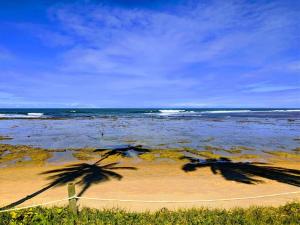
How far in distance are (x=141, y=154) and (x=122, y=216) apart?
44.6 ft

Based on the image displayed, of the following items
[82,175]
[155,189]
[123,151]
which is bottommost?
[155,189]

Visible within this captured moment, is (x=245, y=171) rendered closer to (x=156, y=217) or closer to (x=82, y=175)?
(x=82, y=175)

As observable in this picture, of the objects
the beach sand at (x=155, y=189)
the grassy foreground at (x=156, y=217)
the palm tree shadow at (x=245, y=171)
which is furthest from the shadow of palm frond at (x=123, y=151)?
the grassy foreground at (x=156, y=217)

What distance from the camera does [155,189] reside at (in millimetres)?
14172

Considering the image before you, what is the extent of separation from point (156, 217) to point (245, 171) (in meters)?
9.22

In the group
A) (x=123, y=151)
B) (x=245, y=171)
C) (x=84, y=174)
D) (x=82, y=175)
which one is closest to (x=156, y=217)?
(x=82, y=175)

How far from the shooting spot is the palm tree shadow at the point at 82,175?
14.5 m

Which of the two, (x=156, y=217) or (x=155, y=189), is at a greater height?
(x=156, y=217)

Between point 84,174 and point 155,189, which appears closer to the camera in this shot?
point 155,189

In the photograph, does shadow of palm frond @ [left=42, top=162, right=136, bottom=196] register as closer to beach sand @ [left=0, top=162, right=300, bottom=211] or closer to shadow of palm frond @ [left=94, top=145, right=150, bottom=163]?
beach sand @ [left=0, top=162, right=300, bottom=211]

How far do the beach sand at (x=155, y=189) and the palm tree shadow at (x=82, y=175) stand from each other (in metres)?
0.29

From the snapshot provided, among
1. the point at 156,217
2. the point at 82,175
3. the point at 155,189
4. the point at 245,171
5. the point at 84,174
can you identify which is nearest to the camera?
the point at 156,217

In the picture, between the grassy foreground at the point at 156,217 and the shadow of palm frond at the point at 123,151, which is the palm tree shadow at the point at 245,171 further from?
the grassy foreground at the point at 156,217

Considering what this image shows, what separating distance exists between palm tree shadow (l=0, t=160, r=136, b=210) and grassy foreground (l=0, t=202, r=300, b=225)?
3.12 m
